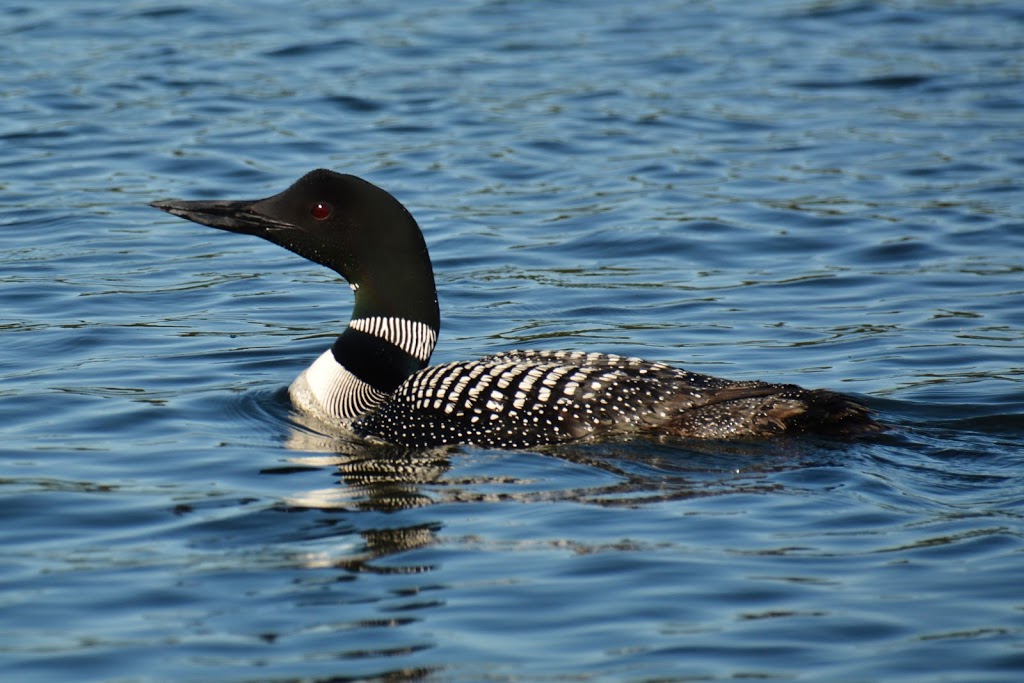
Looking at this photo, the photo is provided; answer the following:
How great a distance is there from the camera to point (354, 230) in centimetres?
571

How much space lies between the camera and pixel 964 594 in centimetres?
399

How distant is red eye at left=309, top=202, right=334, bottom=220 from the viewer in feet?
18.8

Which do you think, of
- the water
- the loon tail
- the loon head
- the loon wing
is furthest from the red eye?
the loon tail

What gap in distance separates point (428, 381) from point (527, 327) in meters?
1.51

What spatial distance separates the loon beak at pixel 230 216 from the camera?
18.8 feet

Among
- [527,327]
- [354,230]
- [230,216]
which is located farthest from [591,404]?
[527,327]

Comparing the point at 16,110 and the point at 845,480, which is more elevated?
the point at 16,110

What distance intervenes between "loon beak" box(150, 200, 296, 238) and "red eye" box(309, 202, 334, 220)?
9 centimetres

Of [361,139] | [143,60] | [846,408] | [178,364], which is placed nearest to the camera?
[846,408]

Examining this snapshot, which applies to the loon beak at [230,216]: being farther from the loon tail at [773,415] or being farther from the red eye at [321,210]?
the loon tail at [773,415]

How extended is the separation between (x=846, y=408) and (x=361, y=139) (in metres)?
5.46

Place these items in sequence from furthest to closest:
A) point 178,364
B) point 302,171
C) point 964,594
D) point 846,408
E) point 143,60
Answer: point 143,60
point 302,171
point 178,364
point 846,408
point 964,594

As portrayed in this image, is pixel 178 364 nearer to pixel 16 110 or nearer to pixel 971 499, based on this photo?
pixel 971 499

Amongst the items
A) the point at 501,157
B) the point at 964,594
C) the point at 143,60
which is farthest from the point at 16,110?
the point at 964,594
